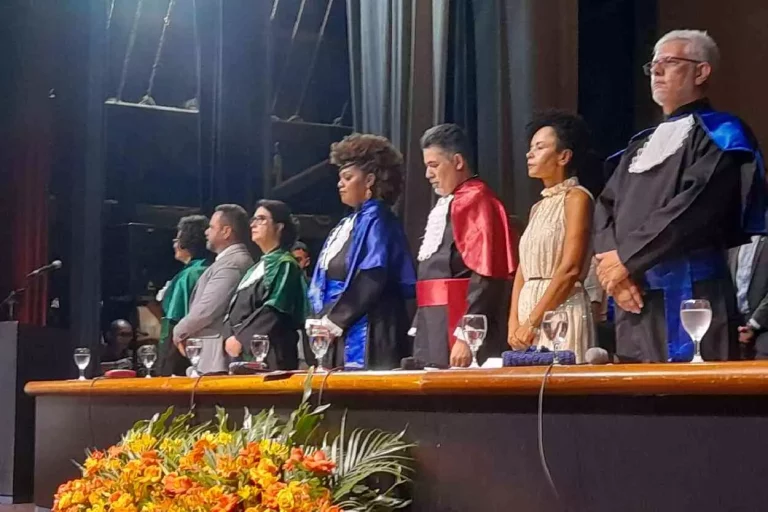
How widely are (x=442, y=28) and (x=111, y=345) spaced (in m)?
2.76

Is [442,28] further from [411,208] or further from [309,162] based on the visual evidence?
[309,162]

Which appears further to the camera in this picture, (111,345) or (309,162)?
(309,162)

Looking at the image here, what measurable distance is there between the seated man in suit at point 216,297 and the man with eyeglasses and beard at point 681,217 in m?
1.79

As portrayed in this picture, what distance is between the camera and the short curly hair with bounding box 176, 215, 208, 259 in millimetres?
4688

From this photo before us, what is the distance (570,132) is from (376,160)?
0.72 metres

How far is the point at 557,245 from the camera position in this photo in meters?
2.73

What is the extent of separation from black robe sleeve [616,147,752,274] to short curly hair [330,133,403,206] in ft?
3.52

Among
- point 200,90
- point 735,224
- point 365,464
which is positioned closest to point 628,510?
point 365,464

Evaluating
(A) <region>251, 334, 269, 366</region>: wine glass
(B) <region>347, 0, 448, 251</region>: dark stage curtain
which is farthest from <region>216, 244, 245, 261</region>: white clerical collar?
(A) <region>251, 334, 269, 366</region>: wine glass

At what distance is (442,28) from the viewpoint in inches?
161

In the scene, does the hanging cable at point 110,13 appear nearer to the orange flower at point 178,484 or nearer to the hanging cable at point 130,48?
the hanging cable at point 130,48

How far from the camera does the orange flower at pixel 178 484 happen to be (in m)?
1.94

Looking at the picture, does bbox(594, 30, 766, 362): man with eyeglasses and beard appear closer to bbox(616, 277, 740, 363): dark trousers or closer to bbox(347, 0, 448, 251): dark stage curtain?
bbox(616, 277, 740, 363): dark trousers

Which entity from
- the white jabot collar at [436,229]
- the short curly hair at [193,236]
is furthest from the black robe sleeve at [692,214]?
the short curly hair at [193,236]
